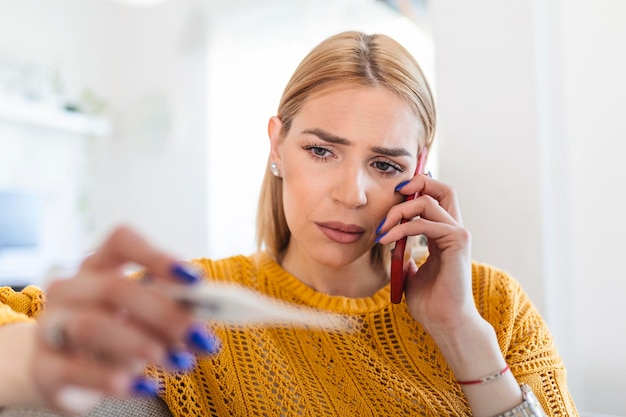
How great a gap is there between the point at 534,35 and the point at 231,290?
147 centimetres

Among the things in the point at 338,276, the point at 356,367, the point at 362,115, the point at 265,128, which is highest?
the point at 362,115

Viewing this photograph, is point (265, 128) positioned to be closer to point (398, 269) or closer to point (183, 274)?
point (398, 269)

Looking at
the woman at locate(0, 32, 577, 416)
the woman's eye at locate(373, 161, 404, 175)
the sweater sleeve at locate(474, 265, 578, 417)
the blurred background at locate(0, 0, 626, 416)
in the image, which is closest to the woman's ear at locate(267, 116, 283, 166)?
the woman at locate(0, 32, 577, 416)

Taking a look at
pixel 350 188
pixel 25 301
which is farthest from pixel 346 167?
pixel 25 301

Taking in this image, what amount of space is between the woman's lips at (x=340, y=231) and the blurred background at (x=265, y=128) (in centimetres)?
74

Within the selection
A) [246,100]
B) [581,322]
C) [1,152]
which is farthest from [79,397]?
[1,152]

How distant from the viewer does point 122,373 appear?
0.42m

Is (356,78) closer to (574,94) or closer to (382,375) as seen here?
(382,375)

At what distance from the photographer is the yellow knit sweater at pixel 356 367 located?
990mm

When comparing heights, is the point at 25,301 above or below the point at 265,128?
below

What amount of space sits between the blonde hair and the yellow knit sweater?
1.20 ft

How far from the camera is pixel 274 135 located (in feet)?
3.92

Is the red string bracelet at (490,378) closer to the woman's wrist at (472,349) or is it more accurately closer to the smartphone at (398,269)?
the woman's wrist at (472,349)

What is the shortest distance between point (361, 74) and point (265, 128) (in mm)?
2480
